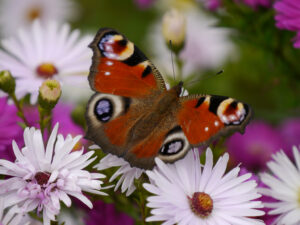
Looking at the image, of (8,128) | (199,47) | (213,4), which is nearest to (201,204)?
(8,128)

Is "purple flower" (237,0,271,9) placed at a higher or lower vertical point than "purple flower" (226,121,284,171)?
higher

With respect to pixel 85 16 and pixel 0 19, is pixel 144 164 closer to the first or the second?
pixel 0 19

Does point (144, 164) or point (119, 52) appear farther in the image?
point (119, 52)

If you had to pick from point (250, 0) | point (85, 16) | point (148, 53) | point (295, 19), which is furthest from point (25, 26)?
point (295, 19)

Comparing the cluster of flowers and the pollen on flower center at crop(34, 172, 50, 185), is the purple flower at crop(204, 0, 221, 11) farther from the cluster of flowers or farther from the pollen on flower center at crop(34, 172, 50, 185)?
the pollen on flower center at crop(34, 172, 50, 185)

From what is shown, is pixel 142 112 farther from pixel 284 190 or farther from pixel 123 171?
pixel 284 190

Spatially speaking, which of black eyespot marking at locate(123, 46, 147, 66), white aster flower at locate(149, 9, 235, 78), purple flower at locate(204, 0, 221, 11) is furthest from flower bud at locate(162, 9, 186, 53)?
white aster flower at locate(149, 9, 235, 78)
